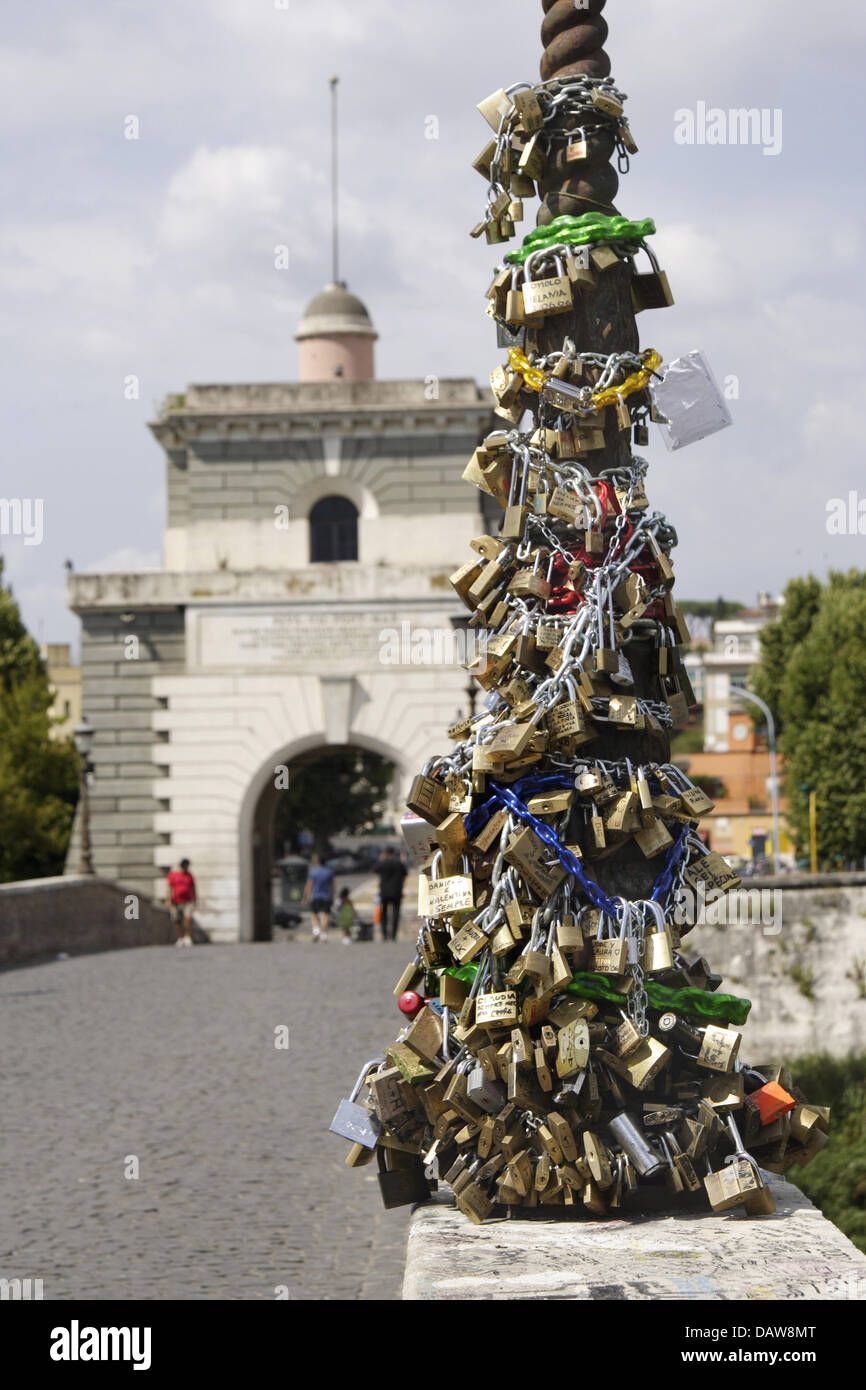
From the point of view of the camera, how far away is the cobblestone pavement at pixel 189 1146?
788cm

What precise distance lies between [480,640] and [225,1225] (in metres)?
4.39

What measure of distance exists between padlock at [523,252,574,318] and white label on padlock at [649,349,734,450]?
36 cm

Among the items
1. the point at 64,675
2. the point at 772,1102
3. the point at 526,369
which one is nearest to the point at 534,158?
the point at 526,369

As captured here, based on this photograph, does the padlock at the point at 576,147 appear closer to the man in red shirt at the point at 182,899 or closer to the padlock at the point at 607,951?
the padlock at the point at 607,951

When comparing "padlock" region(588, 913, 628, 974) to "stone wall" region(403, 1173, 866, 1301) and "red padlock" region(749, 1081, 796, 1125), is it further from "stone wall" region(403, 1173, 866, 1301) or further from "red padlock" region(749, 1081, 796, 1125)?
"stone wall" region(403, 1173, 866, 1301)

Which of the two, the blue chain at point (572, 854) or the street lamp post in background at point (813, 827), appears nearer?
the blue chain at point (572, 854)

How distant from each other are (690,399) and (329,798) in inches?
2215

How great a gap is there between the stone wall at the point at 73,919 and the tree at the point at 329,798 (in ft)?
93.0

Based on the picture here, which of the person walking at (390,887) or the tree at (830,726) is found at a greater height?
the tree at (830,726)

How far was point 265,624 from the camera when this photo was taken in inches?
1179

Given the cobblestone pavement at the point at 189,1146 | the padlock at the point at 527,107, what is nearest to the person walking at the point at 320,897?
the cobblestone pavement at the point at 189,1146

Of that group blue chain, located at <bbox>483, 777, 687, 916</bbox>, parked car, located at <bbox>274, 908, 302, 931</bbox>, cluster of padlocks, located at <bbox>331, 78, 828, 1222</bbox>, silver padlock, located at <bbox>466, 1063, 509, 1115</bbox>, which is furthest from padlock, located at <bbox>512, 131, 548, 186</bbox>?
parked car, located at <bbox>274, 908, 302, 931</bbox>

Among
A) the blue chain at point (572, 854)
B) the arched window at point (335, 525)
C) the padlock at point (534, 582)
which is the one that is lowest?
the blue chain at point (572, 854)

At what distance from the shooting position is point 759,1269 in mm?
4031
